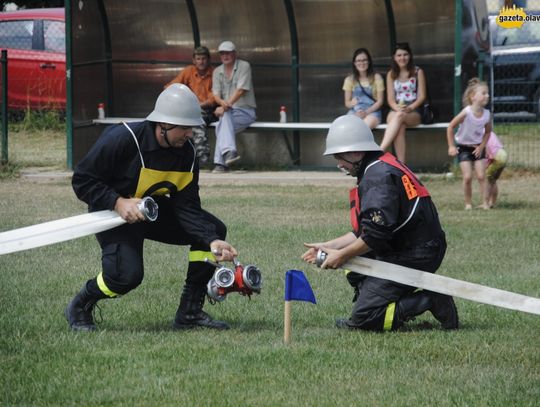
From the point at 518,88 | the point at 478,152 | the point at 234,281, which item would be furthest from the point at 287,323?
the point at 518,88

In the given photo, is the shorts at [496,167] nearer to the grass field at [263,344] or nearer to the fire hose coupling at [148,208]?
the grass field at [263,344]

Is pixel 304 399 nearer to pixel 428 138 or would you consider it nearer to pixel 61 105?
pixel 428 138

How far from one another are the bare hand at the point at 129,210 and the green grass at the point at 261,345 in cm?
70

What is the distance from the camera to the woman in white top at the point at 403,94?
15.3 meters

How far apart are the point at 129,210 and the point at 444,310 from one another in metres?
2.04

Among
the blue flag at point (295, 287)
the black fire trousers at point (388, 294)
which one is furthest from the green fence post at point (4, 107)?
the blue flag at point (295, 287)

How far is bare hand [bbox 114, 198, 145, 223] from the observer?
696cm

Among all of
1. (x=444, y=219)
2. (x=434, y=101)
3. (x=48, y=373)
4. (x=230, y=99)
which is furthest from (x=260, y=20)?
(x=48, y=373)

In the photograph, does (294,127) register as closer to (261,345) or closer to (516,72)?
(516,72)

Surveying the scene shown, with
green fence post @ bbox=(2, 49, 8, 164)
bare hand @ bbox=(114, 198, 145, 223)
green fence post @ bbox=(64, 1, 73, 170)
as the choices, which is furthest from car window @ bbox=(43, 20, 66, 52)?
bare hand @ bbox=(114, 198, 145, 223)

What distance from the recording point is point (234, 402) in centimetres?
553

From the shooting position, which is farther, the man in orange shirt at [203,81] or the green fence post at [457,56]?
the man in orange shirt at [203,81]

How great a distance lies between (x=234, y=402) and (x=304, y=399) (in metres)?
0.34

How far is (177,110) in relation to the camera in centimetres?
707
